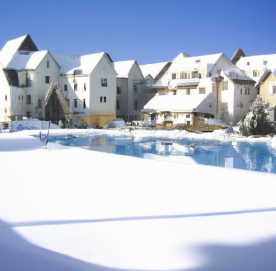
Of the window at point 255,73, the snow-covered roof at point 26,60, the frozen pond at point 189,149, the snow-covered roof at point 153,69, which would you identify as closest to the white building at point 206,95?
the window at point 255,73

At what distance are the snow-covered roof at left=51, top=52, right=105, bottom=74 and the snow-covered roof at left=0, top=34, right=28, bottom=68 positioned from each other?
4185 millimetres

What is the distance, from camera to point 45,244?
129 inches

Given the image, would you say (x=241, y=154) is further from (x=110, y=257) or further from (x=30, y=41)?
(x=30, y=41)

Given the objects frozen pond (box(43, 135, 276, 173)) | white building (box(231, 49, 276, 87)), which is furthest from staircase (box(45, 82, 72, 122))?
white building (box(231, 49, 276, 87))

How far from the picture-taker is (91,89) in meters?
36.5

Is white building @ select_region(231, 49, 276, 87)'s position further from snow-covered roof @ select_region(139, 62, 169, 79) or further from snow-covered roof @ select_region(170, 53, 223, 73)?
snow-covered roof @ select_region(139, 62, 169, 79)

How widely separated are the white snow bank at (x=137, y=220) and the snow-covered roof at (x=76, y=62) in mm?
31797

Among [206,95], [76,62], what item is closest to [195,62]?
[206,95]

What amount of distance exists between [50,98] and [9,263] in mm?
34575

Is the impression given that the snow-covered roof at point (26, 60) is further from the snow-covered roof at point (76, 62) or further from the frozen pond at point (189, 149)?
the frozen pond at point (189, 149)

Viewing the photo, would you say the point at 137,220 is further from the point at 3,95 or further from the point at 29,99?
the point at 3,95

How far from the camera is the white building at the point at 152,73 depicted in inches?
1642

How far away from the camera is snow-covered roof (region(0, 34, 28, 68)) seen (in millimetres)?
37537

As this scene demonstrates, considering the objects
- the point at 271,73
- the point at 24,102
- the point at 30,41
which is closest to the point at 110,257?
the point at 271,73
